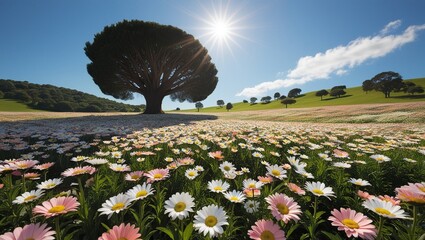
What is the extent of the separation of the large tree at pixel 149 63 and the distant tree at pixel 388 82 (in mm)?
74794

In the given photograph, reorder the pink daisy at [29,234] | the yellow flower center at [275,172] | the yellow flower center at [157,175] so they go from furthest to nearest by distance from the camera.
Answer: the yellow flower center at [275,172]
the yellow flower center at [157,175]
the pink daisy at [29,234]

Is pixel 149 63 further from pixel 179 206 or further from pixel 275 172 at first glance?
pixel 179 206

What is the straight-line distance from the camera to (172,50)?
1179 inches

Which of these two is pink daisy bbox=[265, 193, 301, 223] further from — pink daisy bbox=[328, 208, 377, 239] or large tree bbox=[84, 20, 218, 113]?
large tree bbox=[84, 20, 218, 113]

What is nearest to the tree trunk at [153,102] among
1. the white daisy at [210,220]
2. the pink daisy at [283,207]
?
the white daisy at [210,220]

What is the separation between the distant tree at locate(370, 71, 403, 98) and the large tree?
7479 cm

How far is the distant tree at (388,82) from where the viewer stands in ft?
241

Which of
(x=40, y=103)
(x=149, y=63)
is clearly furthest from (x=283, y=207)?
(x=40, y=103)

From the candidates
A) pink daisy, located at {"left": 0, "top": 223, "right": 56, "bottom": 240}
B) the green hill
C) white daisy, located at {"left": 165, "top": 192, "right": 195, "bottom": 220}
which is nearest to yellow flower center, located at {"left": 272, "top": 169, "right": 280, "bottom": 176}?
white daisy, located at {"left": 165, "top": 192, "right": 195, "bottom": 220}

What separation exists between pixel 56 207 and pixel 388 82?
100016mm

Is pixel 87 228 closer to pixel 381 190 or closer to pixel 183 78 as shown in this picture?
pixel 381 190

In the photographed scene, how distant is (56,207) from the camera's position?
135 cm

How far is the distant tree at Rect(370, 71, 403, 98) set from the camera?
241 ft

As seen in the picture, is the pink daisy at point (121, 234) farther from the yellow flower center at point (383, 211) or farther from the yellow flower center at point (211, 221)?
the yellow flower center at point (383, 211)
